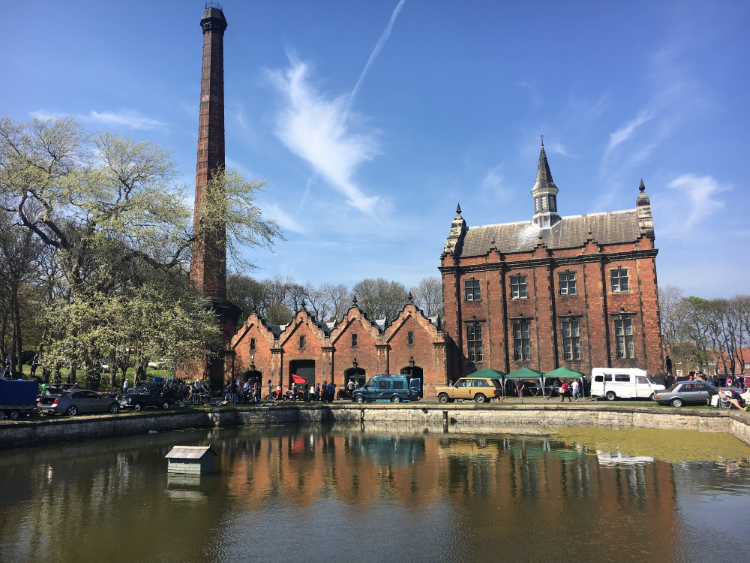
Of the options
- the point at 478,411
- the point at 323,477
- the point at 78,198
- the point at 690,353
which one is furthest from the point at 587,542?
the point at 690,353

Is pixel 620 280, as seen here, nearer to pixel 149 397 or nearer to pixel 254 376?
pixel 254 376

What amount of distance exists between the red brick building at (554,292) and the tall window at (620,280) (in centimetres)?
7

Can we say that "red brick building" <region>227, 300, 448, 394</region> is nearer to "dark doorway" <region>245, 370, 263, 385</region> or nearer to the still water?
"dark doorway" <region>245, 370, 263, 385</region>

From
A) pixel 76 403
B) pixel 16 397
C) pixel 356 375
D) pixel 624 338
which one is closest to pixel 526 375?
pixel 624 338

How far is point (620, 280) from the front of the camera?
37.7 metres

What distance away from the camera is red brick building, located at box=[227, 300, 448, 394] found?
39500 mm

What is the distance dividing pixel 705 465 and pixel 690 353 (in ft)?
174

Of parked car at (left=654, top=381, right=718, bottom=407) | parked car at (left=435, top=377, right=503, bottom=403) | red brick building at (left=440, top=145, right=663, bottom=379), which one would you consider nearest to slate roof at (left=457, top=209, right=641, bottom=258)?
red brick building at (left=440, top=145, right=663, bottom=379)

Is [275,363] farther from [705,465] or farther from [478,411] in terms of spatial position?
[705,465]

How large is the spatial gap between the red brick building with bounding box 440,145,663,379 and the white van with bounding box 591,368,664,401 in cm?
526

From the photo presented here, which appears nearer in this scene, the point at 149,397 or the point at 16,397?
the point at 16,397

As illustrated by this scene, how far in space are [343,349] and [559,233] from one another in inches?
766

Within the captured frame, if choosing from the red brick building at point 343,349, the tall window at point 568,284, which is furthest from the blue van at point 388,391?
the tall window at point 568,284

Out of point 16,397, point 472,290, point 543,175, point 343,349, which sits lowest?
point 16,397
